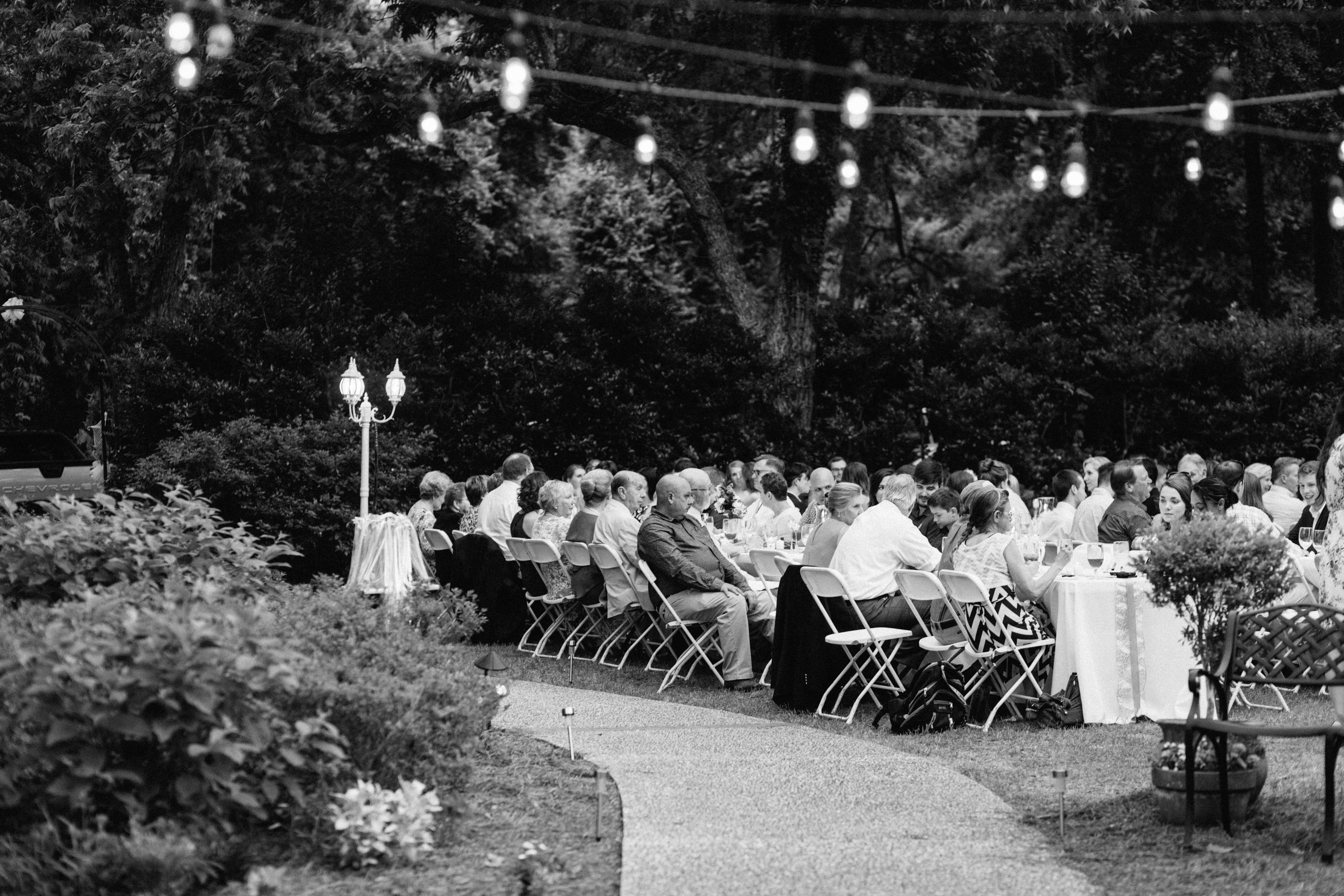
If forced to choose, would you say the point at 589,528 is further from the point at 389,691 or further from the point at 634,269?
the point at 634,269

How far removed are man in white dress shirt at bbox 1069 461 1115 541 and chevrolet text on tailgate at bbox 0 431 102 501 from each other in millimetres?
13896

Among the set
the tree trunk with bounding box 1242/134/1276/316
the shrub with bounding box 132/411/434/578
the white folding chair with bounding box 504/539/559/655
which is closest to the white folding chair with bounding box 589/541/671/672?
the white folding chair with bounding box 504/539/559/655

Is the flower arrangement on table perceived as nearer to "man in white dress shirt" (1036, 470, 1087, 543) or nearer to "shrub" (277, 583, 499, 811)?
"shrub" (277, 583, 499, 811)

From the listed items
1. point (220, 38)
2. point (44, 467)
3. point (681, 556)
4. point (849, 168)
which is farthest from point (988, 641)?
point (44, 467)

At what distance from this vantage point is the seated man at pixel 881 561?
9.52 meters

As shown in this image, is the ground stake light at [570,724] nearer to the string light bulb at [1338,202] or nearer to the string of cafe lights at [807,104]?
the string of cafe lights at [807,104]

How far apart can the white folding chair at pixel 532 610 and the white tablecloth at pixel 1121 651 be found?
15.3 feet

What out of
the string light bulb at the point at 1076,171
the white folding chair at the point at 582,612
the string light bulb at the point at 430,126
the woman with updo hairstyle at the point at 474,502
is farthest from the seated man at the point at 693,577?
the string light bulb at the point at 1076,171

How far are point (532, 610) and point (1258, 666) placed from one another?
764 centimetres

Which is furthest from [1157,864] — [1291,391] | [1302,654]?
[1291,391]

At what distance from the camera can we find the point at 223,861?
5.25 meters

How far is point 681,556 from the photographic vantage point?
10.7m

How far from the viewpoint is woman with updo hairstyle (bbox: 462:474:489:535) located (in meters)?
13.6

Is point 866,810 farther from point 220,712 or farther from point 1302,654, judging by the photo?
point 220,712
